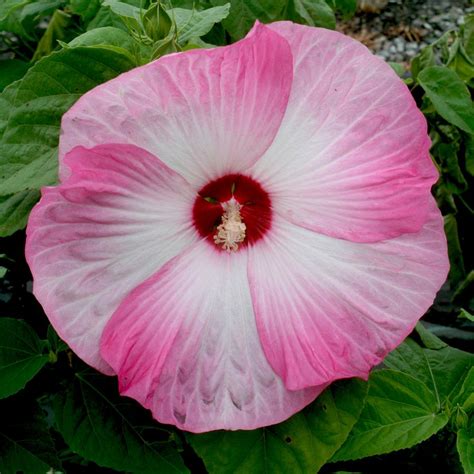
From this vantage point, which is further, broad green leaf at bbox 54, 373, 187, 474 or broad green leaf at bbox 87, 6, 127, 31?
broad green leaf at bbox 87, 6, 127, 31

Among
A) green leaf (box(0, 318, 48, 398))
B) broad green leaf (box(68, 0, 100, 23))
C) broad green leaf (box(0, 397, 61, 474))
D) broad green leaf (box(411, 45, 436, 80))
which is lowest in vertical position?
broad green leaf (box(0, 397, 61, 474))

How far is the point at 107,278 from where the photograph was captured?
87cm

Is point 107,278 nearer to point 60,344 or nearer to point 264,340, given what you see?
point 264,340

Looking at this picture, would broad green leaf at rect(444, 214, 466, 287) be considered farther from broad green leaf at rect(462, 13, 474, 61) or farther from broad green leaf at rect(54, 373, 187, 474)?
broad green leaf at rect(54, 373, 187, 474)

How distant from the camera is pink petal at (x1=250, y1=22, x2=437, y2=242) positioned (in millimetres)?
863

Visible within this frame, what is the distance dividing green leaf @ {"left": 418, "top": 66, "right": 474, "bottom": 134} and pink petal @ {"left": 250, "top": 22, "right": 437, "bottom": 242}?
554 mm

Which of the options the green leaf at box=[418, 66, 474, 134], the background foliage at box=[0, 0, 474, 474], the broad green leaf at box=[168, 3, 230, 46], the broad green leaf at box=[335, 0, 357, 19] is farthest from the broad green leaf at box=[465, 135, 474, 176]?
the broad green leaf at box=[168, 3, 230, 46]

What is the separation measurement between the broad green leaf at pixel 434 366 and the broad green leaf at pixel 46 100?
2.08 ft

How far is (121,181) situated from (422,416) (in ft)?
1.92

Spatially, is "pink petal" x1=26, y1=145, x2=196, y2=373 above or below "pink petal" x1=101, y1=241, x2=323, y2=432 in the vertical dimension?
above

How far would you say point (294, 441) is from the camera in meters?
0.99

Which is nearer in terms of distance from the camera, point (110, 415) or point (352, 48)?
point (352, 48)

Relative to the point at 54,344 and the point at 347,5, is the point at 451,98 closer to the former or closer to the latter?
the point at 347,5

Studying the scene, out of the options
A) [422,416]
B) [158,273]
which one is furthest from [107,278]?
[422,416]
